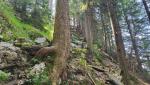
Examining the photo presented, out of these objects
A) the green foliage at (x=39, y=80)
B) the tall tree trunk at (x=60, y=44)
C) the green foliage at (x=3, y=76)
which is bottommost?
the green foliage at (x=39, y=80)

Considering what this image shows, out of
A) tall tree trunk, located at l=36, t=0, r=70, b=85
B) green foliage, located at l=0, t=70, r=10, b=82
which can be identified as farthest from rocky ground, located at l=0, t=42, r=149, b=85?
tall tree trunk, located at l=36, t=0, r=70, b=85

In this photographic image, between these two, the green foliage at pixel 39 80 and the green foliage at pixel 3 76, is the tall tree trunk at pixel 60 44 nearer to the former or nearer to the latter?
the green foliage at pixel 39 80

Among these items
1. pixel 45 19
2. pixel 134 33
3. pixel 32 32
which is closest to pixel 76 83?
pixel 32 32

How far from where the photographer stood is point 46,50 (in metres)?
10.4

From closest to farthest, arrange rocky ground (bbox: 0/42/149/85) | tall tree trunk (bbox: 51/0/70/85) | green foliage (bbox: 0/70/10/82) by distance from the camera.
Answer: green foliage (bbox: 0/70/10/82) < rocky ground (bbox: 0/42/149/85) < tall tree trunk (bbox: 51/0/70/85)

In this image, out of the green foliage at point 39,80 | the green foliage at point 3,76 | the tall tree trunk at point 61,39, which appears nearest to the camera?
the green foliage at point 3,76

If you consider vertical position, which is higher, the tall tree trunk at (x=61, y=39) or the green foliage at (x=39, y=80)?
the tall tree trunk at (x=61, y=39)

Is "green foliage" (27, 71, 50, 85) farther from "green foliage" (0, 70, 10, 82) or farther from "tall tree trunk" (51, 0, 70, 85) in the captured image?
"green foliage" (0, 70, 10, 82)

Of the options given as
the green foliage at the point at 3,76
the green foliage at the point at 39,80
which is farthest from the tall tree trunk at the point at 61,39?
the green foliage at the point at 3,76

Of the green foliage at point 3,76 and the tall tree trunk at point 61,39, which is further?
the tall tree trunk at point 61,39

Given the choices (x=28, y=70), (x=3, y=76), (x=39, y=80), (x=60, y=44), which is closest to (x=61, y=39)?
(x=60, y=44)

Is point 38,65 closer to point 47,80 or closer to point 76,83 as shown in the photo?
point 47,80

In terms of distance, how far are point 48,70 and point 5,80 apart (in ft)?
6.19

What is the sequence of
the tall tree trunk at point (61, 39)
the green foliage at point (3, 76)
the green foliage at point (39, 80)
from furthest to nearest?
1. the tall tree trunk at point (61, 39)
2. the green foliage at point (39, 80)
3. the green foliage at point (3, 76)
